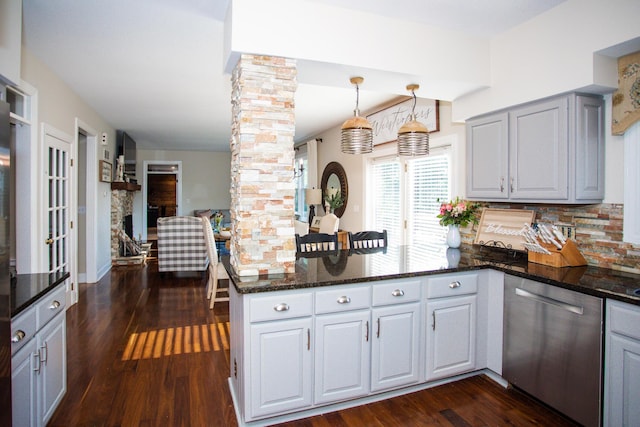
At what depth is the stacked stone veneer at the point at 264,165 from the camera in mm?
2268

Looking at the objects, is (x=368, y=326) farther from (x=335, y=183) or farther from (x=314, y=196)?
(x=314, y=196)

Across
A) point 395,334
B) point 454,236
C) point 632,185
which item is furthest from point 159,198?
point 632,185

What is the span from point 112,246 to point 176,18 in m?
5.58

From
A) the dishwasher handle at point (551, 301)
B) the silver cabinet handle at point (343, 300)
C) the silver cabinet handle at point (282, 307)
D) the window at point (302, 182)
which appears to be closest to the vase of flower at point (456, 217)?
the dishwasher handle at point (551, 301)

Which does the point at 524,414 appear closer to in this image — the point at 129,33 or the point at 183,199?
the point at 129,33

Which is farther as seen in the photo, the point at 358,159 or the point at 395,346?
the point at 358,159

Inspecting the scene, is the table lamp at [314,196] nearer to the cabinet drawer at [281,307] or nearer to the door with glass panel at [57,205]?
the door with glass panel at [57,205]

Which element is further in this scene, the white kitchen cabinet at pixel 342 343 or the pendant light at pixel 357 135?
the pendant light at pixel 357 135

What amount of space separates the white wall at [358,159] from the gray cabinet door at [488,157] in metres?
0.56

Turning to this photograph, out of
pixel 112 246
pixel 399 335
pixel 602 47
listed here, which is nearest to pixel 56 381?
pixel 399 335

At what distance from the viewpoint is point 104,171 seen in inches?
240

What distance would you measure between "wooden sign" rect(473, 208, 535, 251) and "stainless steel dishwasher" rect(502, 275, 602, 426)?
60 centimetres

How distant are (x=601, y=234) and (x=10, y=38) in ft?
14.2

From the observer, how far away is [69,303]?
4410 millimetres
